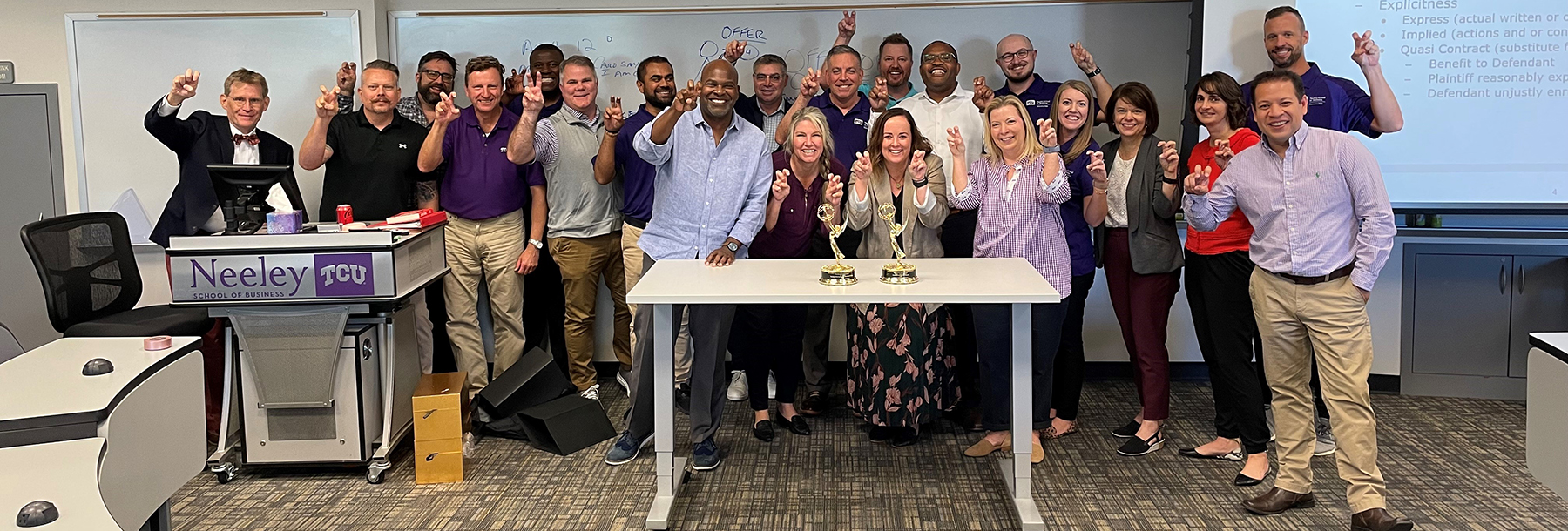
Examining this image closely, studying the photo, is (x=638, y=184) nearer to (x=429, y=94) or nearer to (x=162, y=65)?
(x=429, y=94)

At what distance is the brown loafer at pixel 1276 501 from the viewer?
3.28 m

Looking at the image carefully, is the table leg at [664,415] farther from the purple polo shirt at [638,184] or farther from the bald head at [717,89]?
the purple polo shirt at [638,184]

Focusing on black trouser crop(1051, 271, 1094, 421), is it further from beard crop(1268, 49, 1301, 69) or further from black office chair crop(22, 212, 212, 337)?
black office chair crop(22, 212, 212, 337)

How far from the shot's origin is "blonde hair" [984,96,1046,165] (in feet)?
12.2

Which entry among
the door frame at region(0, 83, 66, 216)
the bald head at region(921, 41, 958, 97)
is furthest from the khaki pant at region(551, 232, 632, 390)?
the door frame at region(0, 83, 66, 216)

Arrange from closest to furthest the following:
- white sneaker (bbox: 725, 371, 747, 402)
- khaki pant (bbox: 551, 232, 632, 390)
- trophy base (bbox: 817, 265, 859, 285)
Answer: trophy base (bbox: 817, 265, 859, 285) < khaki pant (bbox: 551, 232, 632, 390) < white sneaker (bbox: 725, 371, 747, 402)

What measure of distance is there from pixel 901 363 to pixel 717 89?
116 cm

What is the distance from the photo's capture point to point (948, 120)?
14.7ft

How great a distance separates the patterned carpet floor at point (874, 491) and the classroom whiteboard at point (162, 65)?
2.01 metres

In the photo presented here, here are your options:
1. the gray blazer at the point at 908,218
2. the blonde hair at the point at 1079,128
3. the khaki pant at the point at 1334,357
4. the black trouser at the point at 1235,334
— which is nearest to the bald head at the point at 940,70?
the blonde hair at the point at 1079,128

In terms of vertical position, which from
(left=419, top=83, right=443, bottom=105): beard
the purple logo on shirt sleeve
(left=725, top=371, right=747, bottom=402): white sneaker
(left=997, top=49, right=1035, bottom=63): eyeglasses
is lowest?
(left=725, top=371, right=747, bottom=402): white sneaker

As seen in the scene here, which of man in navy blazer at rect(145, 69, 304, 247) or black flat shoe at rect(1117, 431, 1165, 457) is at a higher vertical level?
man in navy blazer at rect(145, 69, 304, 247)

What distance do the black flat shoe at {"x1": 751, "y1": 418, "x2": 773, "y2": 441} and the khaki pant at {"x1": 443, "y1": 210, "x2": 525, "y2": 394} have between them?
1135 millimetres

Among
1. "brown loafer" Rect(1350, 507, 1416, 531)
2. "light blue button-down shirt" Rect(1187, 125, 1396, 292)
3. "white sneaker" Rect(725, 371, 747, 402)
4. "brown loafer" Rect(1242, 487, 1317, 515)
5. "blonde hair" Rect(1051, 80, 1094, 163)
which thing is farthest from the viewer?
"white sneaker" Rect(725, 371, 747, 402)
